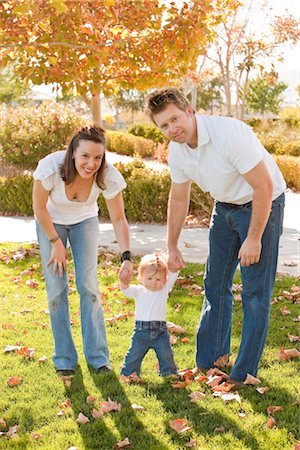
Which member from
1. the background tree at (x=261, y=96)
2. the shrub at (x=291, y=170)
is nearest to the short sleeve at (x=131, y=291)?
the shrub at (x=291, y=170)

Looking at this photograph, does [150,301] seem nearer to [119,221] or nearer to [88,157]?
[119,221]

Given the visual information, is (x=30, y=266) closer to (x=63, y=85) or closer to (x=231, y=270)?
(x=63, y=85)

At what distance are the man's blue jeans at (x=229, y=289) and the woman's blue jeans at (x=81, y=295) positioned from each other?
0.71 metres

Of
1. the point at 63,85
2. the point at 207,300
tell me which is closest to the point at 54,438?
the point at 207,300

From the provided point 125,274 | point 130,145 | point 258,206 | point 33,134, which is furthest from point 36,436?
point 130,145

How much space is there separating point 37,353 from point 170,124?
2.20 m

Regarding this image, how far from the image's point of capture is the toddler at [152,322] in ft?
15.2

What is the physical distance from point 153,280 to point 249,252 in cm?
82

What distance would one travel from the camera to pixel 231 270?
4.55m

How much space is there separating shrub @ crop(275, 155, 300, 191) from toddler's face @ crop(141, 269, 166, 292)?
37.7 ft

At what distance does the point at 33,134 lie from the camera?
15.1 metres

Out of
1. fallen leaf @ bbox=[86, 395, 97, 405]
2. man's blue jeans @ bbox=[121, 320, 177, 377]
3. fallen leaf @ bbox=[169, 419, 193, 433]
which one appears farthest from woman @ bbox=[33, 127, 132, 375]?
fallen leaf @ bbox=[169, 419, 193, 433]

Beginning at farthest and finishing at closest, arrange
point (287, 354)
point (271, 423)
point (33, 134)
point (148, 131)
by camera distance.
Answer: point (148, 131) → point (33, 134) → point (287, 354) → point (271, 423)

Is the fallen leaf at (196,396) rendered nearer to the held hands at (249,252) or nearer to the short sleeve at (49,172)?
the held hands at (249,252)
